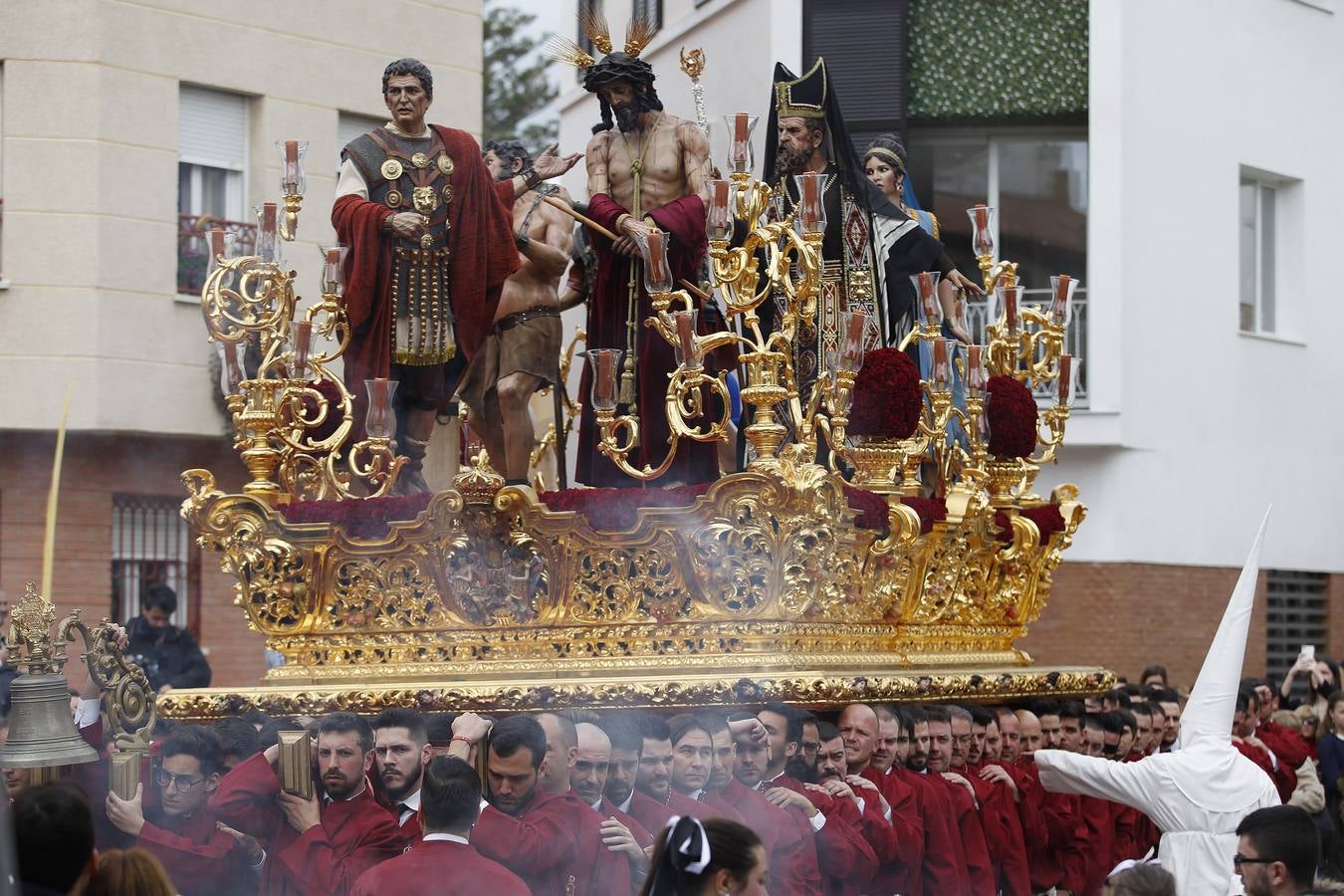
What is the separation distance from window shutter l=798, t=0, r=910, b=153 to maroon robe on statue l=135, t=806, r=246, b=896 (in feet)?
38.3

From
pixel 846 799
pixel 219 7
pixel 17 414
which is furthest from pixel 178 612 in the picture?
pixel 846 799

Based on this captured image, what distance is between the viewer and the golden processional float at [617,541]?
26.3 feet

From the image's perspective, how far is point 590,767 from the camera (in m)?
7.49

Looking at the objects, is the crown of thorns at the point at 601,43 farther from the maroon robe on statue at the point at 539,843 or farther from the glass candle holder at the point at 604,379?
the maroon robe on statue at the point at 539,843

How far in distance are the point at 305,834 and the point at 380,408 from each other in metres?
1.86

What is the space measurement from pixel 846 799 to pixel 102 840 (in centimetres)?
265

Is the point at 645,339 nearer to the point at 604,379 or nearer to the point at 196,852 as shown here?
the point at 604,379

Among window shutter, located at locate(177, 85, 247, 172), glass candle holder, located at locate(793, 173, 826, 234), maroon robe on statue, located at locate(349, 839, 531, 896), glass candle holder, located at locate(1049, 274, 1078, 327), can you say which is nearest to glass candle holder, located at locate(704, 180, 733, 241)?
glass candle holder, located at locate(793, 173, 826, 234)

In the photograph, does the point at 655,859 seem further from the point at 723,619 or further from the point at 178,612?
the point at 178,612

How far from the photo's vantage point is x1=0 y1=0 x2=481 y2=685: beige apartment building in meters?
15.1

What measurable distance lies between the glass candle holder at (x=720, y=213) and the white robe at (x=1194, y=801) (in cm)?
244

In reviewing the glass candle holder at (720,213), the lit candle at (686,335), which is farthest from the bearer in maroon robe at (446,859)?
the glass candle holder at (720,213)

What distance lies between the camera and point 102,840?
7.15 m

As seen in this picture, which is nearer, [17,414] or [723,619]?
[723,619]
